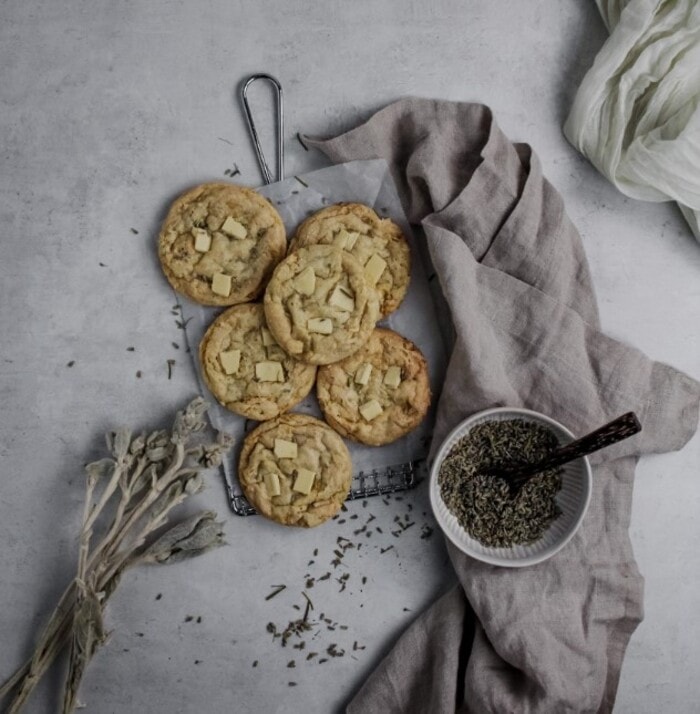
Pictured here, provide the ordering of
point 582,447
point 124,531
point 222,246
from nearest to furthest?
point 582,447, point 124,531, point 222,246

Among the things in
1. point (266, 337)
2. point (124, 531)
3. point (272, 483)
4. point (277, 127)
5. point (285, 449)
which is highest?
point (277, 127)

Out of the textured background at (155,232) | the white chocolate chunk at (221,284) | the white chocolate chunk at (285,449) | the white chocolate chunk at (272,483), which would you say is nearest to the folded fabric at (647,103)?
the textured background at (155,232)

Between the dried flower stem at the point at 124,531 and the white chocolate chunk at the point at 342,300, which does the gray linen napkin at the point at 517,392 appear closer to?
the white chocolate chunk at the point at 342,300

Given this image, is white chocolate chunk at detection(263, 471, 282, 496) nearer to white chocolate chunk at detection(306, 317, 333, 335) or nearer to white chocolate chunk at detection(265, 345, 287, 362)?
white chocolate chunk at detection(265, 345, 287, 362)

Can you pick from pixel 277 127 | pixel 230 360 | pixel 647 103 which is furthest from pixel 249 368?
pixel 647 103

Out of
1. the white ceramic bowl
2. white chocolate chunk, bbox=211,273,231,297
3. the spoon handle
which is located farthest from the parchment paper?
the spoon handle

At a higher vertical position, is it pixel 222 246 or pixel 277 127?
pixel 277 127

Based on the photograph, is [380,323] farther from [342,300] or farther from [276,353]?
[276,353]

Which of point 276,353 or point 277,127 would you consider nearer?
point 276,353
